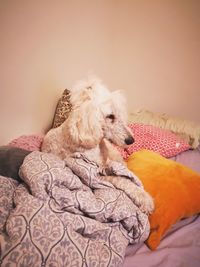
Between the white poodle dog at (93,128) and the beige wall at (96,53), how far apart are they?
47 cm

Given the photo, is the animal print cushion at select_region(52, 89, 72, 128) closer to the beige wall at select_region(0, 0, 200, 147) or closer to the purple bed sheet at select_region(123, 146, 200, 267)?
the beige wall at select_region(0, 0, 200, 147)

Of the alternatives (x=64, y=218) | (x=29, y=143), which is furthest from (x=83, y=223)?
(x=29, y=143)

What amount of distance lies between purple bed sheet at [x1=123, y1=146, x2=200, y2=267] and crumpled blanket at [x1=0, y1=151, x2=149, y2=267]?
52 mm

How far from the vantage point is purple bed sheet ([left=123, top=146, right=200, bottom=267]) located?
92 centimetres

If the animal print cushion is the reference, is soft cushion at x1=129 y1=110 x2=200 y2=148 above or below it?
below

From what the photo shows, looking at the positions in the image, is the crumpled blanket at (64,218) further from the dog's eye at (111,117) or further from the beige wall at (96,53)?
the beige wall at (96,53)

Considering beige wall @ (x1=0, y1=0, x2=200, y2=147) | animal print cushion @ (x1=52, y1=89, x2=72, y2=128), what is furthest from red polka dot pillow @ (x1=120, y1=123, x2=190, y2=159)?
beige wall @ (x1=0, y1=0, x2=200, y2=147)

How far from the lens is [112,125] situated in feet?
4.74

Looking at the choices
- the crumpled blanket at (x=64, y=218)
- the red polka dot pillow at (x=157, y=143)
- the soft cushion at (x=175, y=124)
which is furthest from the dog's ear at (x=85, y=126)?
the soft cushion at (x=175, y=124)

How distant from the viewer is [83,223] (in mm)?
886

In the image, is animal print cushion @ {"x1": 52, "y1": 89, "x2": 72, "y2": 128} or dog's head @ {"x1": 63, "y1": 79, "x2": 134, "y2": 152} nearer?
dog's head @ {"x1": 63, "y1": 79, "x2": 134, "y2": 152}

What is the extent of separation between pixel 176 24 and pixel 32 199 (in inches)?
76.2

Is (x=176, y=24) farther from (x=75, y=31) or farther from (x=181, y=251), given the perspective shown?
(x=181, y=251)

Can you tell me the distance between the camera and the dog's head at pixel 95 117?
132 centimetres
